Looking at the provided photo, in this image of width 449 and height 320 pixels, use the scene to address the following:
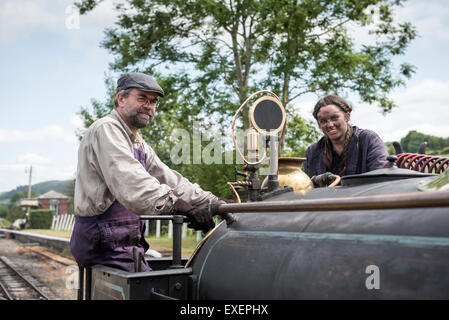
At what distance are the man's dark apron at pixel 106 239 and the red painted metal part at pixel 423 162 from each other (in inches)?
69.7

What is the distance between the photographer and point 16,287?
10.3 meters

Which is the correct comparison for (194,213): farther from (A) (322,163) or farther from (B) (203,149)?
(B) (203,149)

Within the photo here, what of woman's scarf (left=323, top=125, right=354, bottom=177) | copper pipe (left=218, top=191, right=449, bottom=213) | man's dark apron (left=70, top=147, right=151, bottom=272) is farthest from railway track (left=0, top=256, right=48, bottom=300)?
copper pipe (left=218, top=191, right=449, bottom=213)

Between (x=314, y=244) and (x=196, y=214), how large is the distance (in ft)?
3.25

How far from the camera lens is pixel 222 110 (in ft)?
47.5

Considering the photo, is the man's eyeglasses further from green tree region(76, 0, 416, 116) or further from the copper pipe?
green tree region(76, 0, 416, 116)

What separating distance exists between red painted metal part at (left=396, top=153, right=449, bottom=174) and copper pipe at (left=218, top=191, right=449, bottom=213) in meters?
1.40

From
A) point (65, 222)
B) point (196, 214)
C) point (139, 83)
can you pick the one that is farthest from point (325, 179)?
point (65, 222)

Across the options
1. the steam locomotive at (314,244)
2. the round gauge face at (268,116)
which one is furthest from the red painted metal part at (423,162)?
the round gauge face at (268,116)

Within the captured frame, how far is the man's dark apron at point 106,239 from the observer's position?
8.68 feet

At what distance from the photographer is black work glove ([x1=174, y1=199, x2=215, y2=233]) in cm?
250

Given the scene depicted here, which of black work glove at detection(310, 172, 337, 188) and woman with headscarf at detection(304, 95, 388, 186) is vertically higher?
woman with headscarf at detection(304, 95, 388, 186)

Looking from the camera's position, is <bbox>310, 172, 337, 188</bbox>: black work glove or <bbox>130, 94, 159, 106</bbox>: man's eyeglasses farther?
<bbox>130, 94, 159, 106</bbox>: man's eyeglasses

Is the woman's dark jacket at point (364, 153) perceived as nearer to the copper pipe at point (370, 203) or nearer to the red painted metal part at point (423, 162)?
the red painted metal part at point (423, 162)
